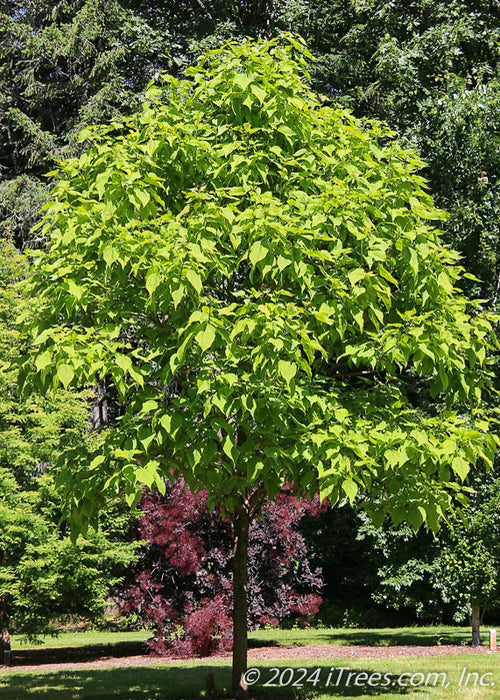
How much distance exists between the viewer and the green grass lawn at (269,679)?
8.47m

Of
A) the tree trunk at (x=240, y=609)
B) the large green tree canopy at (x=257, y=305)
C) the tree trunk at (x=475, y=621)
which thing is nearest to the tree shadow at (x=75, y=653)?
the tree trunk at (x=475, y=621)

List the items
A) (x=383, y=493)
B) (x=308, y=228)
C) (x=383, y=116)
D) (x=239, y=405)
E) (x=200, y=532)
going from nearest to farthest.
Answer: (x=239, y=405) → (x=308, y=228) → (x=383, y=493) → (x=200, y=532) → (x=383, y=116)

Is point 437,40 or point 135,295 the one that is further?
point 437,40

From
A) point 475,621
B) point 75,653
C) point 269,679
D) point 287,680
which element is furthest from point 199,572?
point 475,621

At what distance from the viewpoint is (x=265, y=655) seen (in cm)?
1330

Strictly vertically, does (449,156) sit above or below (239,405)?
above

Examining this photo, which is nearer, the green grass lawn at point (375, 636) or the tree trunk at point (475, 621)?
the tree trunk at point (475, 621)

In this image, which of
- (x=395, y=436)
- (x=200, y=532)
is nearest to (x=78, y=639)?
(x=200, y=532)

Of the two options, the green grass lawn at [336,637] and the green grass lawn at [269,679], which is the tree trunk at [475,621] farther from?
the green grass lawn at [269,679]

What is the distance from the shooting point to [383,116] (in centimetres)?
1903

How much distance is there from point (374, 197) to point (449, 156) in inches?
362

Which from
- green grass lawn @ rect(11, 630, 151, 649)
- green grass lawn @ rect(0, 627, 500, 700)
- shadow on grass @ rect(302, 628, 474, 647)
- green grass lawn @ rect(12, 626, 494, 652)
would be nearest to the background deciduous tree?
green grass lawn @ rect(0, 627, 500, 700)

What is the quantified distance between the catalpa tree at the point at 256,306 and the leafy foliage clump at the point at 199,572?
7.06 meters

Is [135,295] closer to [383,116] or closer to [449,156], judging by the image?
[449,156]
